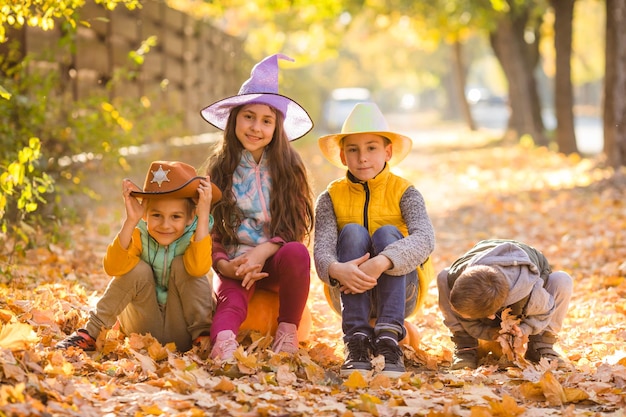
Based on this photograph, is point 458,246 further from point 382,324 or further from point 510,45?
point 510,45

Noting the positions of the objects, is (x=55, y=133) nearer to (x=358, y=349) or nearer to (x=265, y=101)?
(x=265, y=101)

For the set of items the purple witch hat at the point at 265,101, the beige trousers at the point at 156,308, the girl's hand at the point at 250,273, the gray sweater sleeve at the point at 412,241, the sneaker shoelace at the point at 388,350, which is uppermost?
the purple witch hat at the point at 265,101

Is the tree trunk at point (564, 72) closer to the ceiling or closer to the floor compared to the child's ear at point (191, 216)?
closer to the ceiling

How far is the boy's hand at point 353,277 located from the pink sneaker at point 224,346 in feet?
1.98

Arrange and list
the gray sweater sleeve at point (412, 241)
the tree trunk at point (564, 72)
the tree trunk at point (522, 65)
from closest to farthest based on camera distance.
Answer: the gray sweater sleeve at point (412, 241)
the tree trunk at point (564, 72)
the tree trunk at point (522, 65)

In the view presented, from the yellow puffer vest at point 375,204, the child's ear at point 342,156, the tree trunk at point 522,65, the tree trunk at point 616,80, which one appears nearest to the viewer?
the yellow puffer vest at point 375,204

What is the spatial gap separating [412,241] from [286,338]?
32.2 inches

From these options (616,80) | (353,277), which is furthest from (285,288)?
(616,80)

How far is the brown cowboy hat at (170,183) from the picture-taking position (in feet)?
13.5

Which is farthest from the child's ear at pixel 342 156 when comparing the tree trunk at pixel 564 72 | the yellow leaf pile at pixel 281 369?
the tree trunk at pixel 564 72

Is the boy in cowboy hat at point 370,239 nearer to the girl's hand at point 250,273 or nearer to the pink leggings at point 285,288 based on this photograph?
the pink leggings at point 285,288

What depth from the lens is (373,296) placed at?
445 cm

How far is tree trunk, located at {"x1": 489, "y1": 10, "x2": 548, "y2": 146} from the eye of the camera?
21.2 metres

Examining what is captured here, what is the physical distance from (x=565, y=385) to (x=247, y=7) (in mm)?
21202
